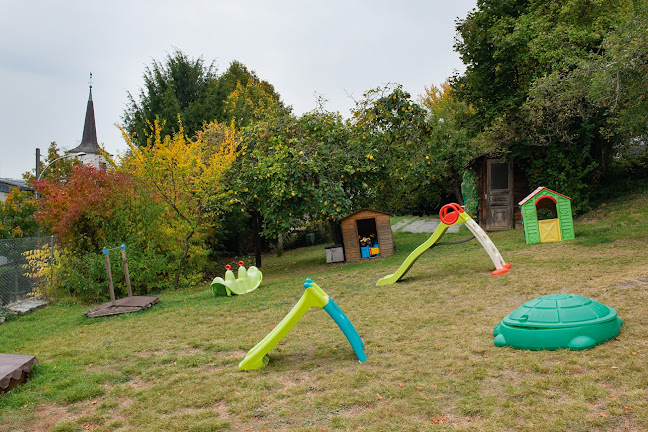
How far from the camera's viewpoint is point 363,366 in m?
4.79

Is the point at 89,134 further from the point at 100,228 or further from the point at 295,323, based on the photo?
the point at 295,323

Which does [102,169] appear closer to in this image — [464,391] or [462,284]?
[462,284]

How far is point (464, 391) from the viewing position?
3857 mm

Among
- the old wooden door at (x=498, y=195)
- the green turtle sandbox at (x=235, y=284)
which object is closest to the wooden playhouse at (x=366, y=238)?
the green turtle sandbox at (x=235, y=284)

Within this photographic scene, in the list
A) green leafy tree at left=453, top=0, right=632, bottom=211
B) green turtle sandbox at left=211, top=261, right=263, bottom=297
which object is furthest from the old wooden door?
green turtle sandbox at left=211, top=261, right=263, bottom=297

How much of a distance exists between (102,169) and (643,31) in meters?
12.9

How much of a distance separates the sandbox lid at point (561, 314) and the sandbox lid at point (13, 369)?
5200 mm

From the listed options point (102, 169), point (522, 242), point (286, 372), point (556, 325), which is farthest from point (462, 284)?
point (102, 169)

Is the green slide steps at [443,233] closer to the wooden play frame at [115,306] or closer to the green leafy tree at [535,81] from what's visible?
the wooden play frame at [115,306]

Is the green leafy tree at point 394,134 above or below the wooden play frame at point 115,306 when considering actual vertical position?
above

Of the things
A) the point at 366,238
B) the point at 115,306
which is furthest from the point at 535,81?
the point at 115,306

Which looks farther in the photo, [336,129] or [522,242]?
[336,129]

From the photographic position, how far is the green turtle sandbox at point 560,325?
446 centimetres

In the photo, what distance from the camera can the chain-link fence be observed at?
10.7 m
